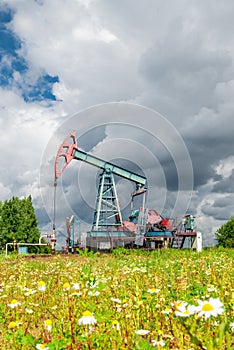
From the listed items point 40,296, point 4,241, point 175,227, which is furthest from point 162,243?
point 40,296

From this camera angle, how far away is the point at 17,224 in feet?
130

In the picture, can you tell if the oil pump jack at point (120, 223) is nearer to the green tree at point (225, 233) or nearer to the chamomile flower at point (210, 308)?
the green tree at point (225, 233)

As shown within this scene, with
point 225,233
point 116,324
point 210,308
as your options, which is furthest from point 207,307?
point 225,233

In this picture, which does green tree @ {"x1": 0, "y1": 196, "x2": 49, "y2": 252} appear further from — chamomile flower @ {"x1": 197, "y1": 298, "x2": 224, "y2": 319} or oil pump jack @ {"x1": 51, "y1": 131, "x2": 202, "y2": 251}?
chamomile flower @ {"x1": 197, "y1": 298, "x2": 224, "y2": 319}

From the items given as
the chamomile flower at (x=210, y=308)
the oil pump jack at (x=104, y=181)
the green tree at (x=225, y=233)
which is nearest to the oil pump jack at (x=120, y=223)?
the oil pump jack at (x=104, y=181)

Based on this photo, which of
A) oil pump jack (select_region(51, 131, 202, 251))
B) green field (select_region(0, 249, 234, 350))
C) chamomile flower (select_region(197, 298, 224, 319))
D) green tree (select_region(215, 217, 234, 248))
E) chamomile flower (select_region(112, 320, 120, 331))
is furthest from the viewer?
green tree (select_region(215, 217, 234, 248))

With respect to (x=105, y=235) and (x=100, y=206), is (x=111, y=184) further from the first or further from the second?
(x=105, y=235)

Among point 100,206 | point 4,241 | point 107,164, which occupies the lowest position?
point 4,241

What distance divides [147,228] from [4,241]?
16098mm

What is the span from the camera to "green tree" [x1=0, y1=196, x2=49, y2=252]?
38.8 m

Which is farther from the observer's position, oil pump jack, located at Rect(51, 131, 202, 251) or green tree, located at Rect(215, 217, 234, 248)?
green tree, located at Rect(215, 217, 234, 248)

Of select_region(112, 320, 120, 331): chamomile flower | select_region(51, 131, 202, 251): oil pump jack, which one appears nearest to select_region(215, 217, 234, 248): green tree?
select_region(51, 131, 202, 251): oil pump jack

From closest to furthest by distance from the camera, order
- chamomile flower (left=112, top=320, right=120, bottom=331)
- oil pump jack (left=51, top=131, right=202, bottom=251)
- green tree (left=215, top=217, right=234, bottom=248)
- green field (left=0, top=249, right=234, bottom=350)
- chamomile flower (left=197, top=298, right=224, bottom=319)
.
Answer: chamomile flower (left=197, top=298, right=224, bottom=319) → green field (left=0, top=249, right=234, bottom=350) → chamomile flower (left=112, top=320, right=120, bottom=331) → oil pump jack (left=51, top=131, right=202, bottom=251) → green tree (left=215, top=217, right=234, bottom=248)

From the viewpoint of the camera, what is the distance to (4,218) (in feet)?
130
